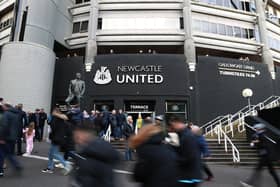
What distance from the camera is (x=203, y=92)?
19.3 metres

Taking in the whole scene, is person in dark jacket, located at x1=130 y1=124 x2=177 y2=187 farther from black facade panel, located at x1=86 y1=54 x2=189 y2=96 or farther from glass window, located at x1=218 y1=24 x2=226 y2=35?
glass window, located at x1=218 y1=24 x2=226 y2=35

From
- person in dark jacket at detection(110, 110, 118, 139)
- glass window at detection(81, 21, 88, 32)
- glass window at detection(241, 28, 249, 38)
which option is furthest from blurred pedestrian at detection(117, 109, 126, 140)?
glass window at detection(241, 28, 249, 38)

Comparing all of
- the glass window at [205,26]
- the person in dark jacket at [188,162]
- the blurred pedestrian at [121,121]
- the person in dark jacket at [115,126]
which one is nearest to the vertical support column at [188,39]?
the glass window at [205,26]

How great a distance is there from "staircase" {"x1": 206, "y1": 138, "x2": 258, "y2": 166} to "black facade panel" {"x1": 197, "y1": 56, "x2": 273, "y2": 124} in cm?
708

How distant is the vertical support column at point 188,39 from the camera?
19.7 meters

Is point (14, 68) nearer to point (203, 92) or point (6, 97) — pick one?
point (6, 97)

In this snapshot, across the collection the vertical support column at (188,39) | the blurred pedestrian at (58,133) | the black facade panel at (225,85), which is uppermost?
the vertical support column at (188,39)

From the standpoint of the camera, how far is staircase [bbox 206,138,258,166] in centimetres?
1015

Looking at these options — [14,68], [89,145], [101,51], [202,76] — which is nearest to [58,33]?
[101,51]

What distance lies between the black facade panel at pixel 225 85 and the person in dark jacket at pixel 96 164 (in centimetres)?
1722

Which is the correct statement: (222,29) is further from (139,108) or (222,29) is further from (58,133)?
(58,133)

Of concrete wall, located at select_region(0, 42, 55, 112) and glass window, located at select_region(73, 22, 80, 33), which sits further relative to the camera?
glass window, located at select_region(73, 22, 80, 33)

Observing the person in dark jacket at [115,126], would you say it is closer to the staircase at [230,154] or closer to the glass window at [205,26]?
the staircase at [230,154]

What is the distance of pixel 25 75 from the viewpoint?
17.0m
